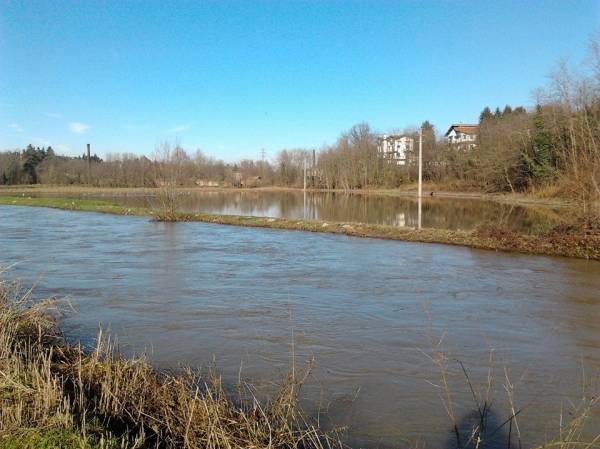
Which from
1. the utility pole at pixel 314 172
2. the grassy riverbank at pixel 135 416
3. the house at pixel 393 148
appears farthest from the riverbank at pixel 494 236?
the utility pole at pixel 314 172

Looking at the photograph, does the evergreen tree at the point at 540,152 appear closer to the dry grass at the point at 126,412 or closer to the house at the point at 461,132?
the house at the point at 461,132

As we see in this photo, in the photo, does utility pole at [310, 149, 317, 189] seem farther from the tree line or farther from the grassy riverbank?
the grassy riverbank

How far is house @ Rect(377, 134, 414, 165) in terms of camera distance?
74750 mm

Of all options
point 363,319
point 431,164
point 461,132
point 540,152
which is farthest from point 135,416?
point 461,132

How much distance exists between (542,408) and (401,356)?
1998 millimetres

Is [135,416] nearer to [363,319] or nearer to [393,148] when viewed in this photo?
[363,319]

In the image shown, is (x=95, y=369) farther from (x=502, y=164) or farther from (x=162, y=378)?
(x=502, y=164)

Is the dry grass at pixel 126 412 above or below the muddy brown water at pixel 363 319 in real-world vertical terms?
above

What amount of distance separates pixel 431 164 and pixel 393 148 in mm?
12608

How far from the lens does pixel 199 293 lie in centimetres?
1082

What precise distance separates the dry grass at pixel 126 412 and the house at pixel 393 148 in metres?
70.7

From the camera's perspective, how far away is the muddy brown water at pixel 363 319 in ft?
18.3

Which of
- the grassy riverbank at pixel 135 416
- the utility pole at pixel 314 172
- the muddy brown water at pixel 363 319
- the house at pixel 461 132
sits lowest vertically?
the muddy brown water at pixel 363 319

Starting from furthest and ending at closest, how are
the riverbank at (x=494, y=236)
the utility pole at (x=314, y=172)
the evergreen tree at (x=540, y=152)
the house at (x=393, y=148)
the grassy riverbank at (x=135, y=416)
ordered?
the utility pole at (x=314, y=172)
the house at (x=393, y=148)
the evergreen tree at (x=540, y=152)
the riverbank at (x=494, y=236)
the grassy riverbank at (x=135, y=416)
